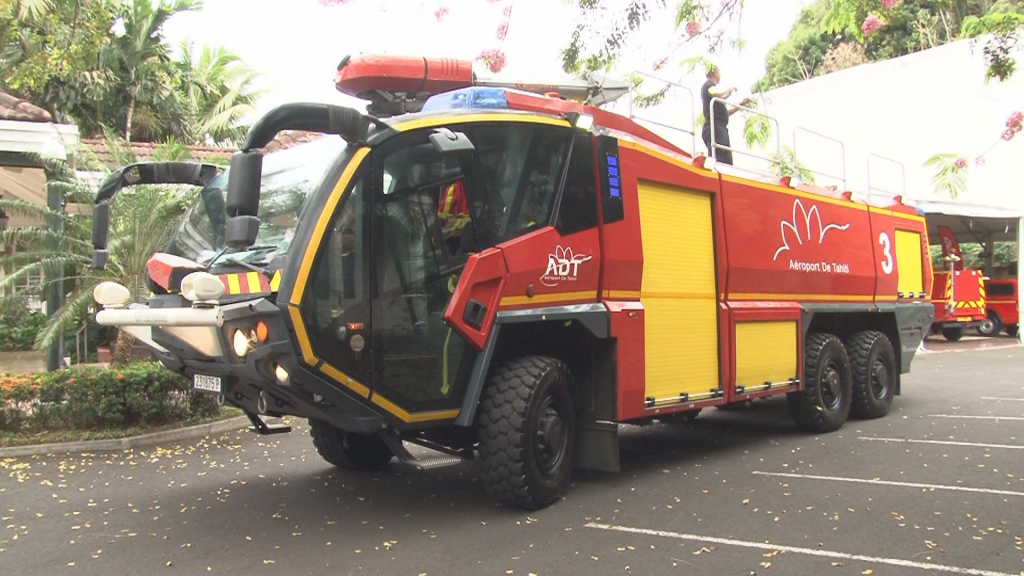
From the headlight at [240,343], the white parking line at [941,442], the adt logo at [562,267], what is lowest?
the white parking line at [941,442]

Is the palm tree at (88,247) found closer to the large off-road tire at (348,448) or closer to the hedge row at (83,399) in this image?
the hedge row at (83,399)

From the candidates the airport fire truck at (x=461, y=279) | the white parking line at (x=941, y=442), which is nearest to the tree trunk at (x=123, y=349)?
the airport fire truck at (x=461, y=279)

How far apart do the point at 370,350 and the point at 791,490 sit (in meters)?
3.64

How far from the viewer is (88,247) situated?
38.3 ft

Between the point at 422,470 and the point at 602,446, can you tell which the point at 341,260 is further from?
the point at 422,470

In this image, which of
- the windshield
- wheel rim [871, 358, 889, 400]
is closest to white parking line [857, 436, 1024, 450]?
wheel rim [871, 358, 889, 400]

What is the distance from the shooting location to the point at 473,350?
19.7ft

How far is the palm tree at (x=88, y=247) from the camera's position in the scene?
36.8 feet

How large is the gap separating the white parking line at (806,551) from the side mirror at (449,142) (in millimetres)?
2658

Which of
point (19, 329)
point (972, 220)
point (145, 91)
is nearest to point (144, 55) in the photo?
point (145, 91)

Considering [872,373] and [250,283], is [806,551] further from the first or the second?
[872,373]

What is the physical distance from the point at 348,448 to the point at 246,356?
276 cm

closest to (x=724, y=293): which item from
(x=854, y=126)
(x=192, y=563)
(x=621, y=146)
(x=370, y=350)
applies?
(x=621, y=146)

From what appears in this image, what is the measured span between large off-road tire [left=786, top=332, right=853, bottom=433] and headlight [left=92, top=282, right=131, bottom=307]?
6.90 metres
